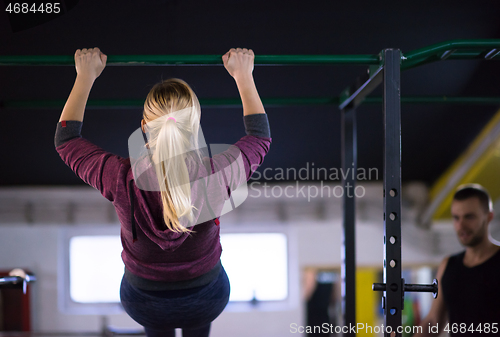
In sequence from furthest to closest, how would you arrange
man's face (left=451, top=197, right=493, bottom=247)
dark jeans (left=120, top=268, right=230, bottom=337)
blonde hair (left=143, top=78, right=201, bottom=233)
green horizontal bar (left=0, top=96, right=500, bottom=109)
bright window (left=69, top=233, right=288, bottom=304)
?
bright window (left=69, top=233, right=288, bottom=304)
man's face (left=451, top=197, right=493, bottom=247)
green horizontal bar (left=0, top=96, right=500, bottom=109)
dark jeans (left=120, top=268, right=230, bottom=337)
blonde hair (left=143, top=78, right=201, bottom=233)

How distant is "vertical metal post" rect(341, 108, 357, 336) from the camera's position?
1.61 m

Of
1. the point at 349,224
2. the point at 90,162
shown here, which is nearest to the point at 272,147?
the point at 349,224

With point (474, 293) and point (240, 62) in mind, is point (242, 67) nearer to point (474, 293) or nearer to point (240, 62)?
point (240, 62)

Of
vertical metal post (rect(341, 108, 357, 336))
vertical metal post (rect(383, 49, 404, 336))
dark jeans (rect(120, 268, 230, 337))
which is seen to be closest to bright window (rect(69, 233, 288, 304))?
vertical metal post (rect(341, 108, 357, 336))

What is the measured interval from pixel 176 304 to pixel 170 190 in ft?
1.19

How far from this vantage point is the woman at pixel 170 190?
0.95 meters

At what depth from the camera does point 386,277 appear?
108cm

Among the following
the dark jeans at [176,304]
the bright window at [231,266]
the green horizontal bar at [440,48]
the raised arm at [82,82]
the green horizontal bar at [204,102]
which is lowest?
the bright window at [231,266]

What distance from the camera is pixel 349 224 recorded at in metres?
1.65

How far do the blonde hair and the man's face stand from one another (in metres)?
1.70

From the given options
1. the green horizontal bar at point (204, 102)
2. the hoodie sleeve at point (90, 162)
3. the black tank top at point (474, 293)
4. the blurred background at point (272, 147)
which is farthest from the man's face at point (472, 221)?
the hoodie sleeve at point (90, 162)

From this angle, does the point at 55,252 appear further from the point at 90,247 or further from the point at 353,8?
the point at 353,8

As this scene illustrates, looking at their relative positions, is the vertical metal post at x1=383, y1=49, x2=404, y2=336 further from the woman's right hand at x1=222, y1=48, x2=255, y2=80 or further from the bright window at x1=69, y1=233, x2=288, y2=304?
the bright window at x1=69, y1=233, x2=288, y2=304

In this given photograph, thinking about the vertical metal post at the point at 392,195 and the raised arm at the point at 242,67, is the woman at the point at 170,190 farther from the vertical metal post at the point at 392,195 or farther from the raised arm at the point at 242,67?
the vertical metal post at the point at 392,195
